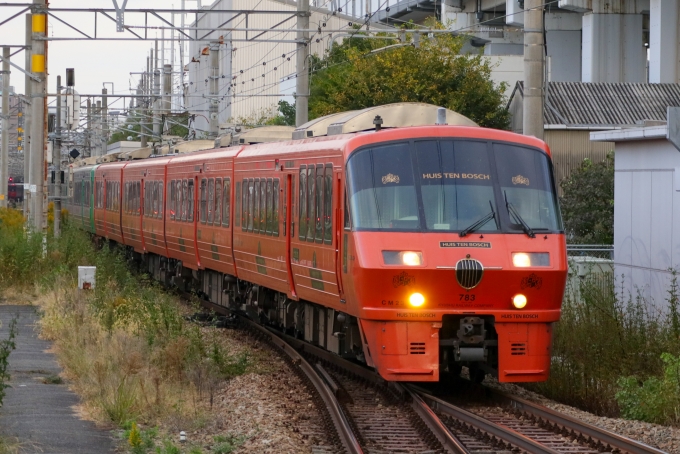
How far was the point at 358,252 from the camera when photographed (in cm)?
1128

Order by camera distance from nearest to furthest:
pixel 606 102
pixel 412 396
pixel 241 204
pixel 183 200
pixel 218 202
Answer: pixel 412 396 < pixel 241 204 < pixel 218 202 < pixel 183 200 < pixel 606 102

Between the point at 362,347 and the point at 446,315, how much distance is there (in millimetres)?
1318

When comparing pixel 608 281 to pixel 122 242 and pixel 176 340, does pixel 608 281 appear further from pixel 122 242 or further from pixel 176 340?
pixel 122 242

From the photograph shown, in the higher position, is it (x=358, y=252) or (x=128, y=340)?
(x=358, y=252)

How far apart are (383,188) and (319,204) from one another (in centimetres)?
176

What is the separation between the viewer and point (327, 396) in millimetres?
11633

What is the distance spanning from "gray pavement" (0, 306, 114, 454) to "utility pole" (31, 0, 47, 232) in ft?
33.3

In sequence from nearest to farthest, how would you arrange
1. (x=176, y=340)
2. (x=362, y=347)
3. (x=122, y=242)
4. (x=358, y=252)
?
(x=358, y=252), (x=362, y=347), (x=176, y=340), (x=122, y=242)

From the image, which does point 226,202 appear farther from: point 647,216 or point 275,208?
point 647,216

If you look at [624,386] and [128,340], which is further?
[128,340]

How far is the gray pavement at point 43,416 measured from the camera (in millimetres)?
8734

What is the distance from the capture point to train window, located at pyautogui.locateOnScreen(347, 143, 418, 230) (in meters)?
11.4

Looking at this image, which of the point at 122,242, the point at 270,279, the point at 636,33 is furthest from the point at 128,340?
the point at 636,33

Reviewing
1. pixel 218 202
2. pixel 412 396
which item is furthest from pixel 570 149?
pixel 412 396
